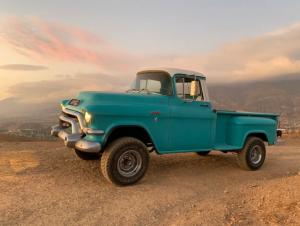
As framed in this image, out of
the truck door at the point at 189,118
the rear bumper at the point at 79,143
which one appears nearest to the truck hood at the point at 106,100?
the rear bumper at the point at 79,143

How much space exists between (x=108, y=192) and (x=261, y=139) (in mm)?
5037

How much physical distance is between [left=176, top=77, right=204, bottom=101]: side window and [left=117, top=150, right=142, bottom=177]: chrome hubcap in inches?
68.7

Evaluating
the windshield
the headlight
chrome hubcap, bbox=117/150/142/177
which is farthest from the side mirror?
the headlight

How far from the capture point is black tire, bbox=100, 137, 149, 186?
6.02 meters

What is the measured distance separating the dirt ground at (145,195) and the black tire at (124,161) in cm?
20

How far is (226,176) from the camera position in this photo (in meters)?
7.71

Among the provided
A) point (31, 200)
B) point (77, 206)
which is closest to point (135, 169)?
point (77, 206)

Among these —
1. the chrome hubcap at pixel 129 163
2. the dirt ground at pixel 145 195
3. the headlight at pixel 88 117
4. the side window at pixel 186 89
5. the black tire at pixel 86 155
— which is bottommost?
the dirt ground at pixel 145 195

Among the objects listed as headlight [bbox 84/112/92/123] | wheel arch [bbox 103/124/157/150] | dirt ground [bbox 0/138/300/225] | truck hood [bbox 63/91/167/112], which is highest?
truck hood [bbox 63/91/167/112]

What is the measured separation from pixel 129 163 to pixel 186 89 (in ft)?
7.39

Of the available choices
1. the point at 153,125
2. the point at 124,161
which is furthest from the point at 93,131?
the point at 153,125

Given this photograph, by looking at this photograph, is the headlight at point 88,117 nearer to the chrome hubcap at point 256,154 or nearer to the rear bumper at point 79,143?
the rear bumper at point 79,143

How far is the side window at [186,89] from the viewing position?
23.8 feet

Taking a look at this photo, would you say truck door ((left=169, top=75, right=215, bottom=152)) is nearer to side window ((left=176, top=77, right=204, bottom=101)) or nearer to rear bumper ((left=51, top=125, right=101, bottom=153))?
side window ((left=176, top=77, right=204, bottom=101))
